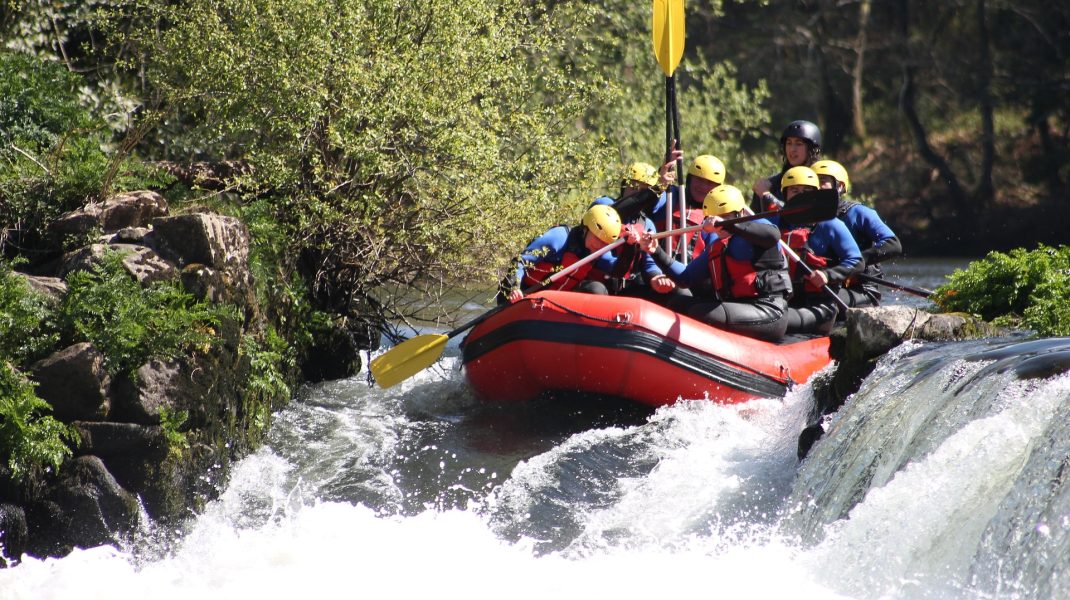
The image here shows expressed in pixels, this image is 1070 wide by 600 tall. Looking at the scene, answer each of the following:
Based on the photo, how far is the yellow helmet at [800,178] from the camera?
8195 mm

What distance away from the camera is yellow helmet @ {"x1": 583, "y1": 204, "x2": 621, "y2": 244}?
8023mm

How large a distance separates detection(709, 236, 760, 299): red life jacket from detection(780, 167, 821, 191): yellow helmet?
31.8 inches

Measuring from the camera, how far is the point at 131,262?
19.8ft

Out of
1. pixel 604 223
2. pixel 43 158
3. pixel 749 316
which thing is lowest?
pixel 749 316

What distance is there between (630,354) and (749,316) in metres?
0.92

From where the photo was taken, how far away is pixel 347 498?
6.11 meters

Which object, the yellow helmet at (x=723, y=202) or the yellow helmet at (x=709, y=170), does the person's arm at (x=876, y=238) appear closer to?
the yellow helmet at (x=709, y=170)

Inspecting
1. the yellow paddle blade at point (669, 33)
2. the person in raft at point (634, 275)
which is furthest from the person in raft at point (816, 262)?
the yellow paddle blade at point (669, 33)

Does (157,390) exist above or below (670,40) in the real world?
below

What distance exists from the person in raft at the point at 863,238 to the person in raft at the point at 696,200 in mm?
736

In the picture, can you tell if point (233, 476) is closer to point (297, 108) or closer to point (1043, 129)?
point (297, 108)

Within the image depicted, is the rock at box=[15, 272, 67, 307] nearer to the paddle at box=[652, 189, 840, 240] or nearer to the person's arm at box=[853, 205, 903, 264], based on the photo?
the paddle at box=[652, 189, 840, 240]

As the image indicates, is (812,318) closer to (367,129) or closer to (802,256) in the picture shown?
(802,256)

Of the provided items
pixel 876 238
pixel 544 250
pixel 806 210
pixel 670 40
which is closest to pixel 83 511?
pixel 544 250
